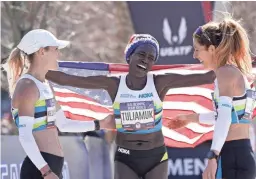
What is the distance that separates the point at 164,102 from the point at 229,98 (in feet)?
7.24

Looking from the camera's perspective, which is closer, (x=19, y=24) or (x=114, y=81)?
(x=114, y=81)

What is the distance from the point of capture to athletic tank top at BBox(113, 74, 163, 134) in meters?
6.00

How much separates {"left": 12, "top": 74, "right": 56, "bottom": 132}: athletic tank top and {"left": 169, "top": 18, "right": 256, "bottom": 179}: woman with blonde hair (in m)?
1.19

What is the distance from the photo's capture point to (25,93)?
5.78 meters

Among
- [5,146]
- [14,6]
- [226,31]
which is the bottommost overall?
[5,146]

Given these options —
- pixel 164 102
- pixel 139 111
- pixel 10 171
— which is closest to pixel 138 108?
pixel 139 111

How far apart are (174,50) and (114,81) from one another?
726 cm

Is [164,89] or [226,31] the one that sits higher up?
[226,31]

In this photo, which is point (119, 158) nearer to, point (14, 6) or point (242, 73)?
point (242, 73)

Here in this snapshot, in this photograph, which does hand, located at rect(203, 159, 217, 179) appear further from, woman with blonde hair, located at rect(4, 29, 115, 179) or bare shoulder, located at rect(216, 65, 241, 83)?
woman with blonde hair, located at rect(4, 29, 115, 179)

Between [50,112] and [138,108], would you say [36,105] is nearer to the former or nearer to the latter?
[50,112]

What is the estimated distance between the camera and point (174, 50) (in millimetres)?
13242

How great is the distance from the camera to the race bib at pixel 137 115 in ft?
19.7

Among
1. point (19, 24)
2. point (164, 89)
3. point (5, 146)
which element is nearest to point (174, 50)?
point (19, 24)
